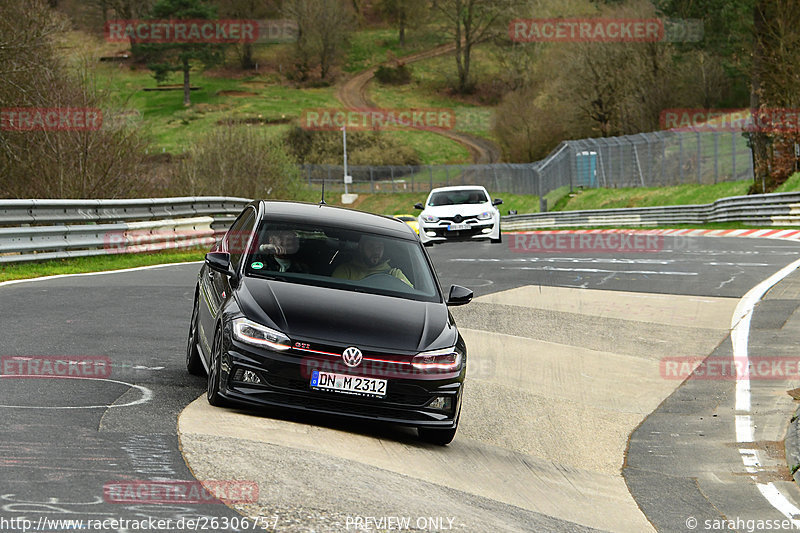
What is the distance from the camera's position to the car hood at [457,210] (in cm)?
2783

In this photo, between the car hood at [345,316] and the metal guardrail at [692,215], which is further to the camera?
the metal guardrail at [692,215]

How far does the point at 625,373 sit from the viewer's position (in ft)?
40.4

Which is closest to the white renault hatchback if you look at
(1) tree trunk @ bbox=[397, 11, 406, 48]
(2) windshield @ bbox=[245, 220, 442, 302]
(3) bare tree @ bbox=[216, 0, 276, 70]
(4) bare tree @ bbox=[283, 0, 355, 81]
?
(2) windshield @ bbox=[245, 220, 442, 302]

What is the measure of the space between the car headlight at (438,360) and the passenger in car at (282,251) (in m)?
1.37

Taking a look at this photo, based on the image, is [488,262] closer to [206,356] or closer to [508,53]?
[206,356]

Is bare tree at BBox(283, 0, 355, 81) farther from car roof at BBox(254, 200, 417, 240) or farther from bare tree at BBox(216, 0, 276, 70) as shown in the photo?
car roof at BBox(254, 200, 417, 240)

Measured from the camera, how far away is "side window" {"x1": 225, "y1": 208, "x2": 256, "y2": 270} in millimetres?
8844

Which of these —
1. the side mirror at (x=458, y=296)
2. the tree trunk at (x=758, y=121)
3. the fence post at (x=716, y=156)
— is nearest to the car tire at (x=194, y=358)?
the side mirror at (x=458, y=296)

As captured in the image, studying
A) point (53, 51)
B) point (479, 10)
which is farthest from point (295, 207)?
point (479, 10)

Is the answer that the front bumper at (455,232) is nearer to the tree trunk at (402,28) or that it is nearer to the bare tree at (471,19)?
the bare tree at (471,19)

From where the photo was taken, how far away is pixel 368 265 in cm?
882

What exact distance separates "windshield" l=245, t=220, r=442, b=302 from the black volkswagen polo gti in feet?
0.03

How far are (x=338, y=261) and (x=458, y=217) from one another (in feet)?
62.8

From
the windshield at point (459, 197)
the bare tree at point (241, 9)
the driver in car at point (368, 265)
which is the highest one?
the bare tree at point (241, 9)
